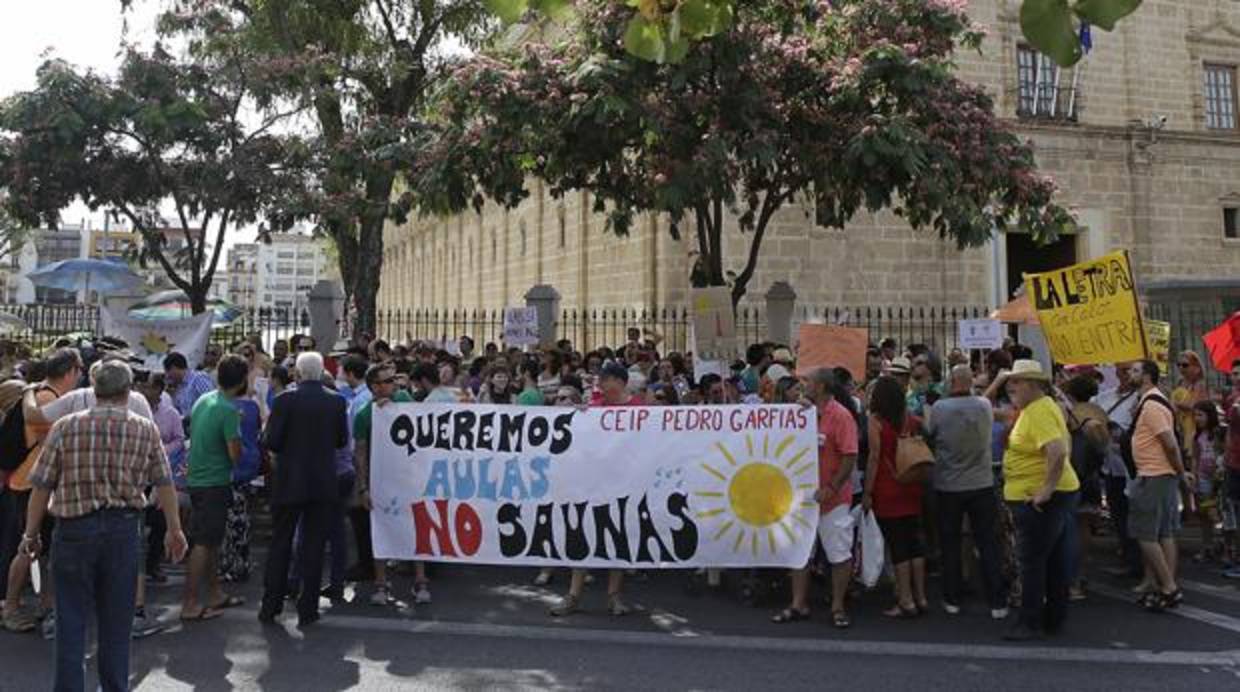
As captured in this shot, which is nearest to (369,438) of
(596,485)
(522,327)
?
(596,485)

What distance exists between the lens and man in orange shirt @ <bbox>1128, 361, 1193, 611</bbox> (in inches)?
277

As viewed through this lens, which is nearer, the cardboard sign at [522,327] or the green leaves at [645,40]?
the green leaves at [645,40]

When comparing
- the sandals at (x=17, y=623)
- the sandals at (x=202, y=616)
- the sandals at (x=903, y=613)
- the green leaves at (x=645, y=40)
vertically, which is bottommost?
the sandals at (x=903, y=613)

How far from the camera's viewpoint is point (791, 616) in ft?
22.6

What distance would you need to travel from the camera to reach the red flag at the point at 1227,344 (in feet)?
35.7

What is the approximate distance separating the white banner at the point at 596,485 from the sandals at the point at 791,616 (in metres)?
0.35

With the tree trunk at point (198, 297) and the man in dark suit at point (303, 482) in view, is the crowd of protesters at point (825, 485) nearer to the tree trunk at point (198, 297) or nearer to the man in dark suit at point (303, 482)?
the man in dark suit at point (303, 482)

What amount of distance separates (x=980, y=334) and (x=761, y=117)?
614cm

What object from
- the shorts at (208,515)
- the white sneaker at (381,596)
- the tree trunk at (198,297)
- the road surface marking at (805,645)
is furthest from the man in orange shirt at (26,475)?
the tree trunk at (198,297)

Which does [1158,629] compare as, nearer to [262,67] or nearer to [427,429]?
[427,429]

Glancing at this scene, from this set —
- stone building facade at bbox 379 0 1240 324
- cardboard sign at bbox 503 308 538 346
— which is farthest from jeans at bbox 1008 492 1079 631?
stone building facade at bbox 379 0 1240 324

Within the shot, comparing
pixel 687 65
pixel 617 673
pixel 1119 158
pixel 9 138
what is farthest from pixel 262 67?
pixel 1119 158

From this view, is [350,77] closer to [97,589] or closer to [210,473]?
[210,473]

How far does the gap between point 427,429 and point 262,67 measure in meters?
8.26
